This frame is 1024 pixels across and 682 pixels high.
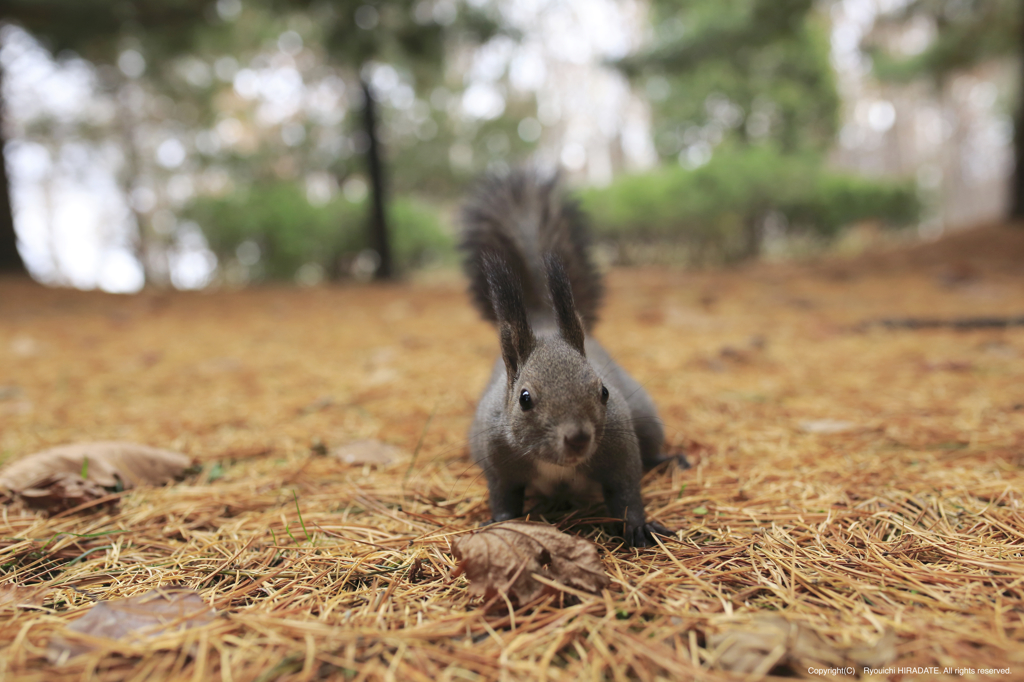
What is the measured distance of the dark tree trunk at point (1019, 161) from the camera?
7694mm

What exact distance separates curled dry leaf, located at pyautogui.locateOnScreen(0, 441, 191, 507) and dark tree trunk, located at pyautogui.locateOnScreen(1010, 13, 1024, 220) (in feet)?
32.8

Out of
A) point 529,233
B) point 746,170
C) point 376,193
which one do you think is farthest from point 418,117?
point 529,233

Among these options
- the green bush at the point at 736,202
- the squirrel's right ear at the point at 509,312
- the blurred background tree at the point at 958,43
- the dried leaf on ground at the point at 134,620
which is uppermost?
the blurred background tree at the point at 958,43

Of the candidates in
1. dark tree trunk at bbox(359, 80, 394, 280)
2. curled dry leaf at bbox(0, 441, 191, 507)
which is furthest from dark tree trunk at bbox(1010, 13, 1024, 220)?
curled dry leaf at bbox(0, 441, 191, 507)

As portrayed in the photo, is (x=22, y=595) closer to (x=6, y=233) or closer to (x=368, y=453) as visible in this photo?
(x=368, y=453)

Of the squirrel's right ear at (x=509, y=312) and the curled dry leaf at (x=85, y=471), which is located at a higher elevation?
the squirrel's right ear at (x=509, y=312)

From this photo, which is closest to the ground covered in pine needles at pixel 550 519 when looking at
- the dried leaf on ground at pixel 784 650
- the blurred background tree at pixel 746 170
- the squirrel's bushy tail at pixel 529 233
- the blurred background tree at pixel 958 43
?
the dried leaf on ground at pixel 784 650

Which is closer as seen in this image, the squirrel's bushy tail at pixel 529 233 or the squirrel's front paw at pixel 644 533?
the squirrel's front paw at pixel 644 533

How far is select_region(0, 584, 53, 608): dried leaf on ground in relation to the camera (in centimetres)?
113

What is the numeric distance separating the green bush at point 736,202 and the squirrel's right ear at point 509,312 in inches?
345

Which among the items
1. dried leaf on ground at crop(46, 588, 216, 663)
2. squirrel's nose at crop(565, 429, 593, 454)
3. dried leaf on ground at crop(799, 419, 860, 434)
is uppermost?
squirrel's nose at crop(565, 429, 593, 454)

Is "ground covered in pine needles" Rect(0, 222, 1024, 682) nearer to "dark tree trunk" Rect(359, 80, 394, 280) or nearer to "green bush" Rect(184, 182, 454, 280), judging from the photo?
"dark tree trunk" Rect(359, 80, 394, 280)

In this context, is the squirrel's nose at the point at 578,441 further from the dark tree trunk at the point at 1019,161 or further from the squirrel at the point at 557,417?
the dark tree trunk at the point at 1019,161

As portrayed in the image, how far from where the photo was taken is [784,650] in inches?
36.3
